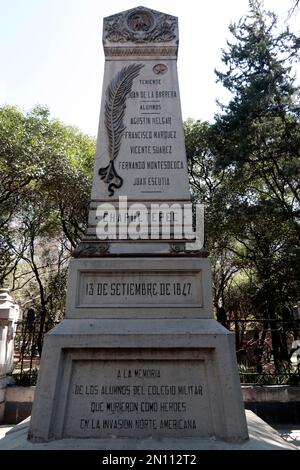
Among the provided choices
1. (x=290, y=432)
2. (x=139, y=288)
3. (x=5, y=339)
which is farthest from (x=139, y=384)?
(x=5, y=339)

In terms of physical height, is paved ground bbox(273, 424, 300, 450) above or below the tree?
below

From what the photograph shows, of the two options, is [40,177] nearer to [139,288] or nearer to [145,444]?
[139,288]

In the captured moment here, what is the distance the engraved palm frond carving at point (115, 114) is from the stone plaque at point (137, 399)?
2333 mm

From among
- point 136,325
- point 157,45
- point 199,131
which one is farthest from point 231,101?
point 136,325

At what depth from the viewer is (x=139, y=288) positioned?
414cm

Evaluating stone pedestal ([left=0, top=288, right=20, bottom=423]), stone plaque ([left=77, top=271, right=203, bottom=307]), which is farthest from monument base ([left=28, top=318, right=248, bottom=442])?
stone pedestal ([left=0, top=288, right=20, bottom=423])

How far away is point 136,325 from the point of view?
386 centimetres

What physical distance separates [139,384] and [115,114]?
145 inches

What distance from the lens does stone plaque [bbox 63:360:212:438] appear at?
344 centimetres

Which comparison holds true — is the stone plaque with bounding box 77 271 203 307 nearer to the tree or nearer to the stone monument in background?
the stone monument in background

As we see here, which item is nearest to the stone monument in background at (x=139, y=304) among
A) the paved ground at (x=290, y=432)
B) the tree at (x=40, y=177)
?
the paved ground at (x=290, y=432)

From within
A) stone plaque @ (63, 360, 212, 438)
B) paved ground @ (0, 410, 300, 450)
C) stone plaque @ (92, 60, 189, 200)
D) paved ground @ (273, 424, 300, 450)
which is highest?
stone plaque @ (92, 60, 189, 200)

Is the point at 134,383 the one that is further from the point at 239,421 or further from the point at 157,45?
the point at 157,45

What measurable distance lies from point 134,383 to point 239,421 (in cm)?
109
